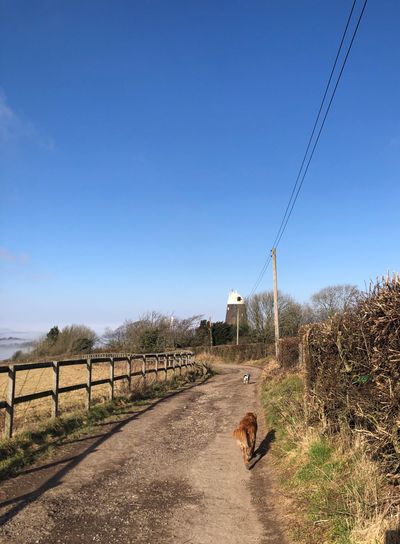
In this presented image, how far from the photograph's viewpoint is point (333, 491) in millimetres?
5398

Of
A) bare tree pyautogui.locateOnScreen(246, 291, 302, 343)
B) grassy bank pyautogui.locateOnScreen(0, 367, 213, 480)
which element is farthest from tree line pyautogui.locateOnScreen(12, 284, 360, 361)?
grassy bank pyautogui.locateOnScreen(0, 367, 213, 480)

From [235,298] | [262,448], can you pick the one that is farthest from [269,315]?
[262,448]

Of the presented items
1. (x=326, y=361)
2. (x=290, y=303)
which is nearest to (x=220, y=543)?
(x=326, y=361)

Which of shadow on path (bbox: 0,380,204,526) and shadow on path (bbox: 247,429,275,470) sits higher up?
shadow on path (bbox: 0,380,204,526)

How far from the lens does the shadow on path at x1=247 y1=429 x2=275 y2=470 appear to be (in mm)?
7963

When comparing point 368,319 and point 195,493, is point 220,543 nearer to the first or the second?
point 195,493

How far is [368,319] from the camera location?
232 inches

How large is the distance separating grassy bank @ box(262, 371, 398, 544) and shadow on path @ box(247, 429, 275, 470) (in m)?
0.42

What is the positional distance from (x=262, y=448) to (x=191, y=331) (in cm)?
5871

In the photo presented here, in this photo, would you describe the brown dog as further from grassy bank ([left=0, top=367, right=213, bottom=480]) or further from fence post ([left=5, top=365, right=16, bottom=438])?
fence post ([left=5, top=365, right=16, bottom=438])

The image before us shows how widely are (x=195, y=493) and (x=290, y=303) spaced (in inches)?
2236

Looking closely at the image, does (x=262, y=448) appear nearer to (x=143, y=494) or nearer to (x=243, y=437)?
(x=243, y=437)

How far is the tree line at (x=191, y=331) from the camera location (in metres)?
57.1

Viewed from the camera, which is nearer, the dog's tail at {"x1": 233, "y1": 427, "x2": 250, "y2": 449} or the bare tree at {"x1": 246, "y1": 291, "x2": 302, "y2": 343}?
the dog's tail at {"x1": 233, "y1": 427, "x2": 250, "y2": 449}
